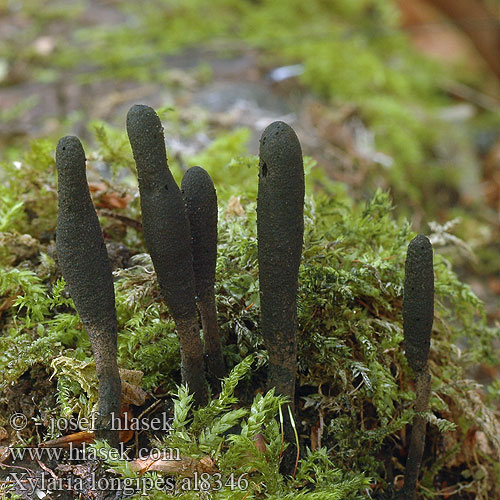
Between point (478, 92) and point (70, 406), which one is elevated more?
point (70, 406)

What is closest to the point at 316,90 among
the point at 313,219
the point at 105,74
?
the point at 105,74

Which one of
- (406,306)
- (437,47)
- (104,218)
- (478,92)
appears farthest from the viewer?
(437,47)

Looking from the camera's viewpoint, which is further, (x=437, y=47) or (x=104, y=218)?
(x=437, y=47)

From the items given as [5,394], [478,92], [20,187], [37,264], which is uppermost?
[20,187]

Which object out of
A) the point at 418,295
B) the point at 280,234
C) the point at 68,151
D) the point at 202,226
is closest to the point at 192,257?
the point at 202,226

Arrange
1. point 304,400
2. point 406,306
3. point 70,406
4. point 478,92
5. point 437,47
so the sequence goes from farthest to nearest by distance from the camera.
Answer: point 437,47, point 478,92, point 304,400, point 70,406, point 406,306

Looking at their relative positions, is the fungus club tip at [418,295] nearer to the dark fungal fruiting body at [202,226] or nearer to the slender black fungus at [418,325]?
the slender black fungus at [418,325]


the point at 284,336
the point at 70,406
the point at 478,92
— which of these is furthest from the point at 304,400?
the point at 478,92

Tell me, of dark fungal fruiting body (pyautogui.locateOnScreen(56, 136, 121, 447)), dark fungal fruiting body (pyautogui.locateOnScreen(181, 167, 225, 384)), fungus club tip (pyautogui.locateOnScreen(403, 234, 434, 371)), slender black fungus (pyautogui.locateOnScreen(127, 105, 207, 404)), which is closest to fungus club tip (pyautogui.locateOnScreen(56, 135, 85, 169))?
dark fungal fruiting body (pyautogui.locateOnScreen(56, 136, 121, 447))

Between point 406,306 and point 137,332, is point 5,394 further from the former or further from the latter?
point 406,306
